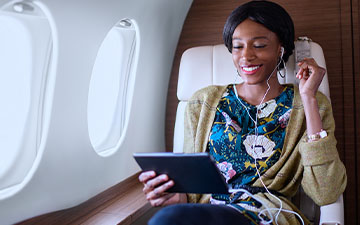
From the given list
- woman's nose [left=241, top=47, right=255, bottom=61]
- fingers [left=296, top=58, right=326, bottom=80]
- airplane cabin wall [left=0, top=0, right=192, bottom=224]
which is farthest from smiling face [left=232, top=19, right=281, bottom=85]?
airplane cabin wall [left=0, top=0, right=192, bottom=224]

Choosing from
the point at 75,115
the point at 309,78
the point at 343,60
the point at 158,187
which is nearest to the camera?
Result: the point at 158,187

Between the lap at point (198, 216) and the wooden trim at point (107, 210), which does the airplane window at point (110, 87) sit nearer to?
the wooden trim at point (107, 210)

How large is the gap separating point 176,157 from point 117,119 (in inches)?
36.3

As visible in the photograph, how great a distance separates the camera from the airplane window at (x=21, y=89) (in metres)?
1.14

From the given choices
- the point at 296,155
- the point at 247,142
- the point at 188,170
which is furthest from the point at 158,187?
the point at 296,155

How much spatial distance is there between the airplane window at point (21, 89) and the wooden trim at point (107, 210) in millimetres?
196

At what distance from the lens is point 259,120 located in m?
1.26

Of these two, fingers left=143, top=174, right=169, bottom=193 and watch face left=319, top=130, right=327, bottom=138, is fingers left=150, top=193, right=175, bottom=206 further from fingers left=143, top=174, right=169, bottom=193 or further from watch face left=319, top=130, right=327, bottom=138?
watch face left=319, top=130, right=327, bottom=138

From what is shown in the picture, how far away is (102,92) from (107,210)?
581mm

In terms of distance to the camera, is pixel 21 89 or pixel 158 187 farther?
pixel 21 89

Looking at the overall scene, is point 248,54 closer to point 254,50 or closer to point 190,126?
point 254,50

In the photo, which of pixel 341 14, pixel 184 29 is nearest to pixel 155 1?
pixel 184 29

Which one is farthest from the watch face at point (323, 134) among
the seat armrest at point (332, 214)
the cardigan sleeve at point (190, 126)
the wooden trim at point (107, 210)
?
the wooden trim at point (107, 210)

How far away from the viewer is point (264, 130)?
1.23 metres
